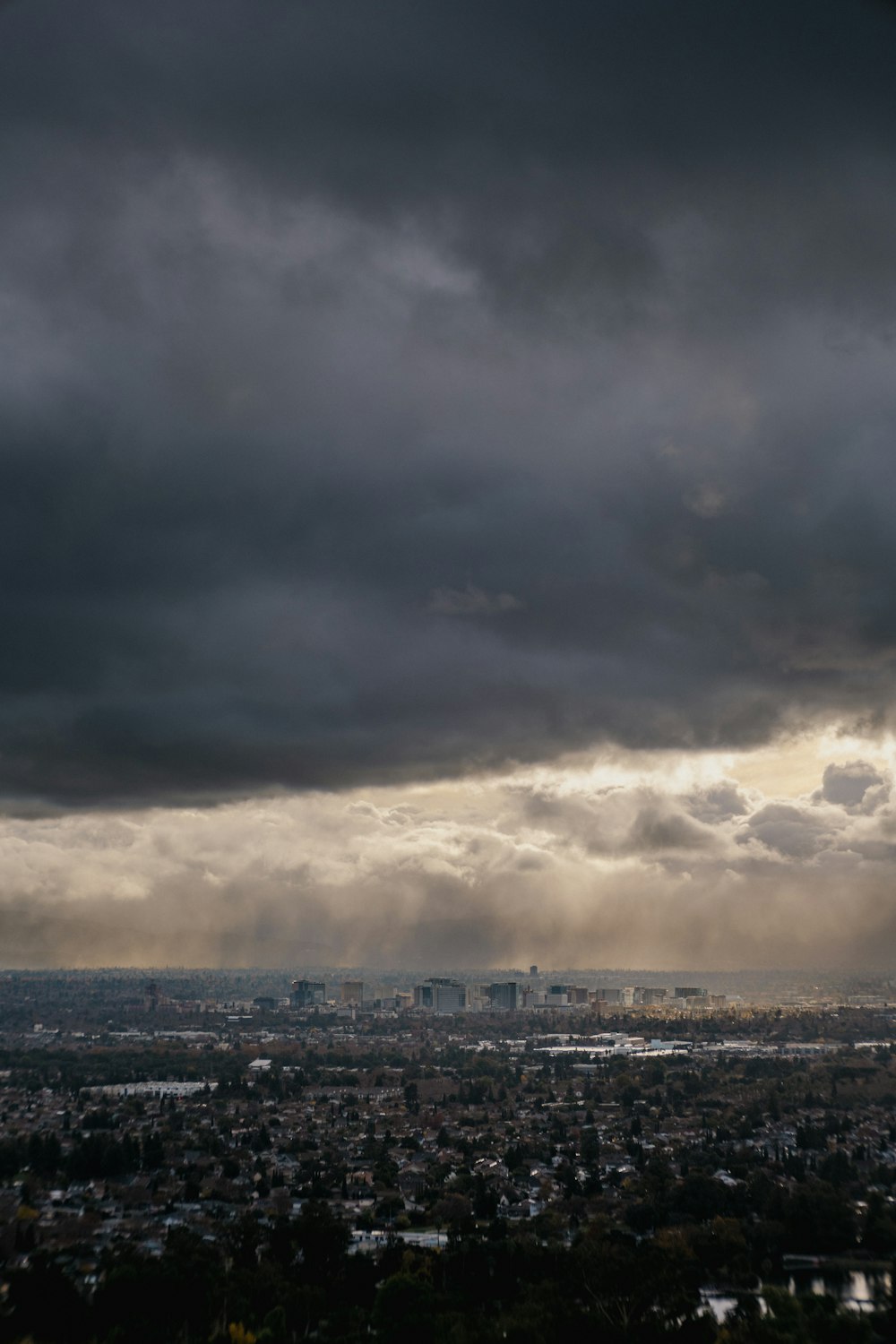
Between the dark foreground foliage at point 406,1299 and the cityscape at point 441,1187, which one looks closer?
the dark foreground foliage at point 406,1299

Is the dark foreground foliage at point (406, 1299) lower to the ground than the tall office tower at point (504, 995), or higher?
higher

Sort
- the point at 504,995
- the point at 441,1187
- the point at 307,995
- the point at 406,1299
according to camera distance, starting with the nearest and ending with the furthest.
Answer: the point at 406,1299, the point at 441,1187, the point at 504,995, the point at 307,995

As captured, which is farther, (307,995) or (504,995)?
(307,995)

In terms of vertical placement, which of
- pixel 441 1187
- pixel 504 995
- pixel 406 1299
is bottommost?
pixel 504 995

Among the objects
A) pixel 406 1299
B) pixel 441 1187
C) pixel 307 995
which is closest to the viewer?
pixel 406 1299

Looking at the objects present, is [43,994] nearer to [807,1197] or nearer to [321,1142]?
Answer: [321,1142]

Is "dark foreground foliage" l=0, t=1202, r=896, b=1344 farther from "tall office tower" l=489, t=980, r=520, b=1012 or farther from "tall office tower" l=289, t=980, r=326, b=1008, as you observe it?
"tall office tower" l=289, t=980, r=326, b=1008

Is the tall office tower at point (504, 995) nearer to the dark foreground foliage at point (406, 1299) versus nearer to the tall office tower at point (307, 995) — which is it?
the tall office tower at point (307, 995)

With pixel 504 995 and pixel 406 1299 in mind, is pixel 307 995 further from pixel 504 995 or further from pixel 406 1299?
pixel 406 1299

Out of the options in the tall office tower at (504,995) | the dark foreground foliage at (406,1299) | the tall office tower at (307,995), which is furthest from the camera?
the tall office tower at (307,995)

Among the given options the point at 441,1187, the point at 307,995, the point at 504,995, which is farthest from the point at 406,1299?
the point at 307,995

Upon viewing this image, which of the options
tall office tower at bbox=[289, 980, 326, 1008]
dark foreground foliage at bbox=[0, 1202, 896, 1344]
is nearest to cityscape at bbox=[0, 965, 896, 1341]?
dark foreground foliage at bbox=[0, 1202, 896, 1344]

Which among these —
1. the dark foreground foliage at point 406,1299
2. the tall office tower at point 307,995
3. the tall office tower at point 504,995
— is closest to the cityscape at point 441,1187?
the dark foreground foliage at point 406,1299
